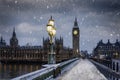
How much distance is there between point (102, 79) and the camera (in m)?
20.1

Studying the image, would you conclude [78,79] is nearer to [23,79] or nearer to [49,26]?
[49,26]

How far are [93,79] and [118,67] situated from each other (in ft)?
18.3

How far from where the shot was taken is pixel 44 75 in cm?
1573

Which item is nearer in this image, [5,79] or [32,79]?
[32,79]

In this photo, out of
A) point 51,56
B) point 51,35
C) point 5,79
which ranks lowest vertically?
point 5,79

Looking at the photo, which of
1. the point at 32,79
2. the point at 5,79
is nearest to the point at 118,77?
the point at 32,79

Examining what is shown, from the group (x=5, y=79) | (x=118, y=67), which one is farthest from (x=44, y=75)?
(x=5, y=79)

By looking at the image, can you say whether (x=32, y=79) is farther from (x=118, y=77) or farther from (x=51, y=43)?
(x=51, y=43)

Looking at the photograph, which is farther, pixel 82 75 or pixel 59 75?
pixel 82 75

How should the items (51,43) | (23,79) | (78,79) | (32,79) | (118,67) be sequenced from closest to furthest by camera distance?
(23,79) → (32,79) → (78,79) → (51,43) → (118,67)

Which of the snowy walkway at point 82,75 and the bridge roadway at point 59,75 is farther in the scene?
the snowy walkway at point 82,75

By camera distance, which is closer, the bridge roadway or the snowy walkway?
the bridge roadway

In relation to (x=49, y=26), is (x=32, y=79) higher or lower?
lower

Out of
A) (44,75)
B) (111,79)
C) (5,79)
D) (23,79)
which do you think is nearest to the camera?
(23,79)
